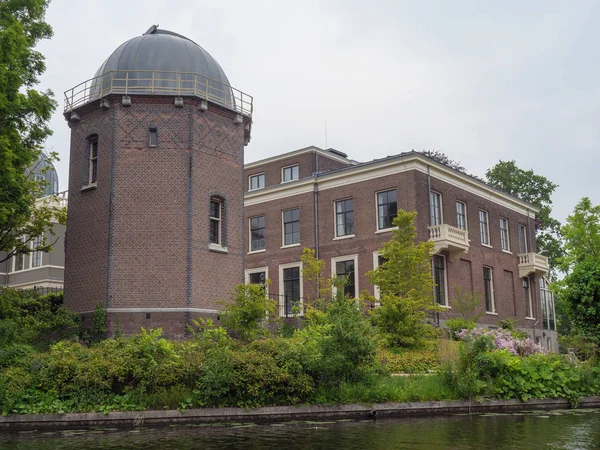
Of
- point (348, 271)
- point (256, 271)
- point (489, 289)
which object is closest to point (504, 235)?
point (489, 289)

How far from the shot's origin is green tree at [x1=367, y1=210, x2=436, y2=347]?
23219mm

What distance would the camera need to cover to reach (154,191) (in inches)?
985

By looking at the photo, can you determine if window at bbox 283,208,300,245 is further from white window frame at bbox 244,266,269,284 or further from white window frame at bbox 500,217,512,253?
white window frame at bbox 500,217,512,253

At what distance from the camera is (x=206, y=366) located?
49.2 feet

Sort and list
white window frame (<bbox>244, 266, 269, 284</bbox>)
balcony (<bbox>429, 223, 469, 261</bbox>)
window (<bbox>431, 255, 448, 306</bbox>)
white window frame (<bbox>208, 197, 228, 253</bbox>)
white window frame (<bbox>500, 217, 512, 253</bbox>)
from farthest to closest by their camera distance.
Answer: white window frame (<bbox>500, 217, 512, 253</bbox>) → white window frame (<bbox>244, 266, 269, 284</bbox>) → window (<bbox>431, 255, 448, 306</bbox>) → balcony (<bbox>429, 223, 469, 261</bbox>) → white window frame (<bbox>208, 197, 228, 253</bbox>)

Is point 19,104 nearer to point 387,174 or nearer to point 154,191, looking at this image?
point 154,191

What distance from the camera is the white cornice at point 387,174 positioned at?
3300cm

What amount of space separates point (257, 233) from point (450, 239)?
1199cm

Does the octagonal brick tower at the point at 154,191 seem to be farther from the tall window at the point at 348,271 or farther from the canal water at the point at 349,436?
the canal water at the point at 349,436

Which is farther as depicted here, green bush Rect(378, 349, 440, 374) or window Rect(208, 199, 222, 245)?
window Rect(208, 199, 222, 245)

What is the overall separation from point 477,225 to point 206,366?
24.9m

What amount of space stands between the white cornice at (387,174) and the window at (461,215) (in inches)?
36.1

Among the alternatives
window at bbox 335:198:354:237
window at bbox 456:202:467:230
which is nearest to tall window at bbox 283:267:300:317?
window at bbox 335:198:354:237

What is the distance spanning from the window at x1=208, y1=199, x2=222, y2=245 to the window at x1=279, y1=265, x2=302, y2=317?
1064 cm
